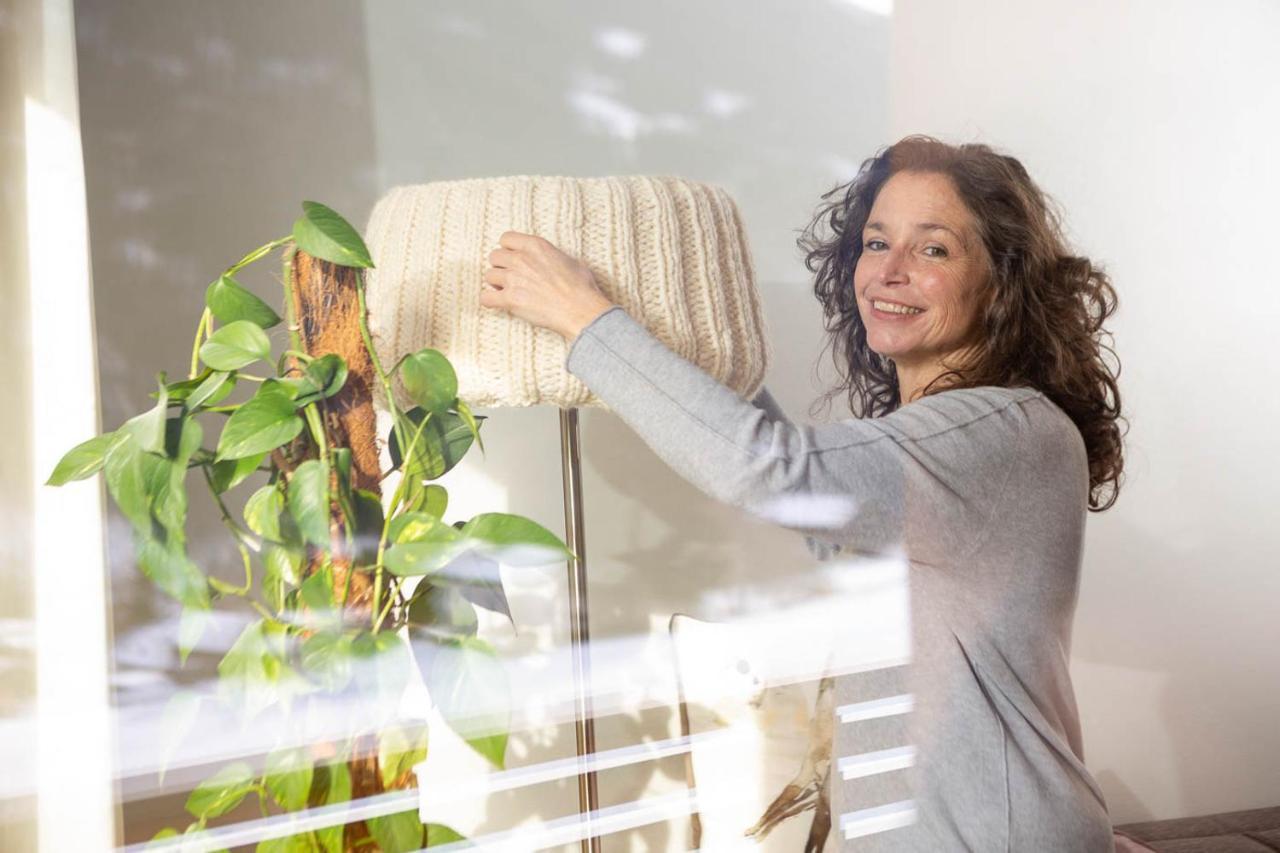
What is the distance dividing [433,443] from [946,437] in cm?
41

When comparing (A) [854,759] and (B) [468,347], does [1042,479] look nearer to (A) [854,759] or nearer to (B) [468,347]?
(A) [854,759]

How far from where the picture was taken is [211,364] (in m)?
0.74

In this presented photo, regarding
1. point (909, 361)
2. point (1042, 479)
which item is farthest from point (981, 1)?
point (1042, 479)

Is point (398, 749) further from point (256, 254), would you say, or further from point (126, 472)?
point (256, 254)

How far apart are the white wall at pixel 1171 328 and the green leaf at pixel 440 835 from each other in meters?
0.71

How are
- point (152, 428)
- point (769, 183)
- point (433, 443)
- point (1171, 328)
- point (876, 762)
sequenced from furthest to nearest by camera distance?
1. point (1171, 328)
2. point (769, 183)
3. point (876, 762)
4. point (433, 443)
5. point (152, 428)

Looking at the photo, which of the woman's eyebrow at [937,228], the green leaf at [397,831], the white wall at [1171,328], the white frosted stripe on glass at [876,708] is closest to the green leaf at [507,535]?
the green leaf at [397,831]

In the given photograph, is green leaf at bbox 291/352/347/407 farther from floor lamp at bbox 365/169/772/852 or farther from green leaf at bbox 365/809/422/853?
green leaf at bbox 365/809/422/853

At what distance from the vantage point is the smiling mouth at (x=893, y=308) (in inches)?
38.9

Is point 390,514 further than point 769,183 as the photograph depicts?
No

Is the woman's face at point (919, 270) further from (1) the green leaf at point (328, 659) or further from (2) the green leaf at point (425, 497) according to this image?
(1) the green leaf at point (328, 659)

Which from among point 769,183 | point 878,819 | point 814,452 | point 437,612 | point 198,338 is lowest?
point 878,819

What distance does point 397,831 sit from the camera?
805mm

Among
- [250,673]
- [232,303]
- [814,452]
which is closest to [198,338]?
[232,303]
